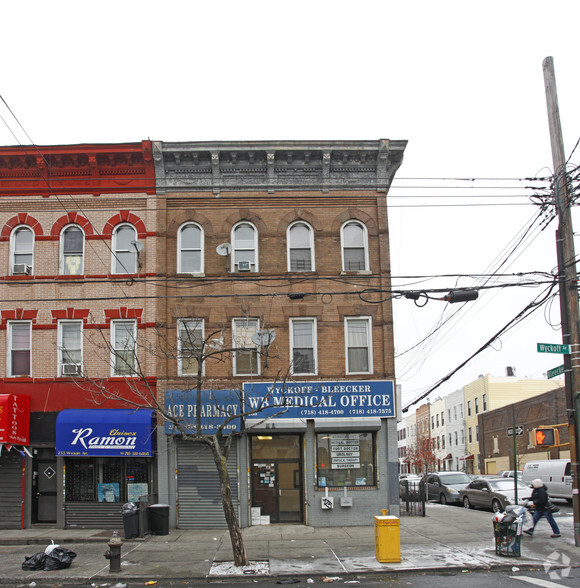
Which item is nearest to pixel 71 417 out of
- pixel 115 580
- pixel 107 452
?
pixel 107 452

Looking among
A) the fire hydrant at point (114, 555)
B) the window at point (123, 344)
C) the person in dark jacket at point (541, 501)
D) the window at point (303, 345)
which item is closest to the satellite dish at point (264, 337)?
the window at point (303, 345)

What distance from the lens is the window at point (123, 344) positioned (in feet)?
64.6

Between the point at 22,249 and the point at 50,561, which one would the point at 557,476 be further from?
the point at 22,249

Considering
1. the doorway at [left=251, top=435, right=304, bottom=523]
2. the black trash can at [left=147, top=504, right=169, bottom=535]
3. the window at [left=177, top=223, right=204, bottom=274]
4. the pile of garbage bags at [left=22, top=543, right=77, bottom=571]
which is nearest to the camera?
the pile of garbage bags at [left=22, top=543, right=77, bottom=571]

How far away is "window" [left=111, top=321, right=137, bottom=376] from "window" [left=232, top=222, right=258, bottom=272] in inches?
145

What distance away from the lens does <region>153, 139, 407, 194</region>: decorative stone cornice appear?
20.6 meters

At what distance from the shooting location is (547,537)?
16703 mm

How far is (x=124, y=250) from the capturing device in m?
20.6

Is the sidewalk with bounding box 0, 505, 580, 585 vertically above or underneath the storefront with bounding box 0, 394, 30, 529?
underneath

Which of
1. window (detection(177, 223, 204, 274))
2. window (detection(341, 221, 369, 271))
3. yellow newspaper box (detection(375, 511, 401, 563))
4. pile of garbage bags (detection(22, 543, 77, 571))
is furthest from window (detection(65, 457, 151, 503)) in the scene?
window (detection(341, 221, 369, 271))

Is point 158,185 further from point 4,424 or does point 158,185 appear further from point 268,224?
point 4,424

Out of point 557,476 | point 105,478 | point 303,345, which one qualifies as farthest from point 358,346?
point 557,476

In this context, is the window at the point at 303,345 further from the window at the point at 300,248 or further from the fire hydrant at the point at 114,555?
the fire hydrant at the point at 114,555

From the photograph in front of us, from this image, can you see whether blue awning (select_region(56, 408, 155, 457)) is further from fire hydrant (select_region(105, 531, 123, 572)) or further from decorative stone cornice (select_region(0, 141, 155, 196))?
decorative stone cornice (select_region(0, 141, 155, 196))
